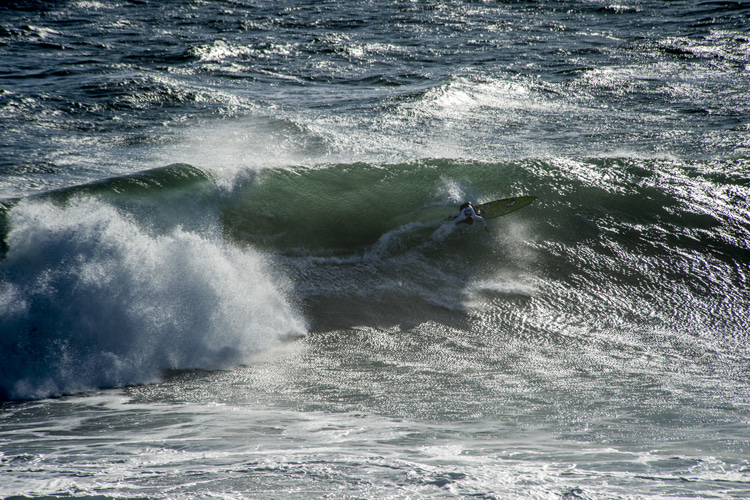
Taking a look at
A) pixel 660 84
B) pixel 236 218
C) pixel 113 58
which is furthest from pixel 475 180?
pixel 113 58

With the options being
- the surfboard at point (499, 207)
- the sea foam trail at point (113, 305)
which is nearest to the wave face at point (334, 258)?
the sea foam trail at point (113, 305)

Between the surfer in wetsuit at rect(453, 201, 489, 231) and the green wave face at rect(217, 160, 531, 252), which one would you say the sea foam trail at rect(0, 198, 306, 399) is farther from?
the surfer in wetsuit at rect(453, 201, 489, 231)

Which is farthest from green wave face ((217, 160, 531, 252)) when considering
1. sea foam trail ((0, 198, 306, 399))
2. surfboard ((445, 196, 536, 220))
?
sea foam trail ((0, 198, 306, 399))

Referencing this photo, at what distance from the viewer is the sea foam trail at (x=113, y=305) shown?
18.3 feet

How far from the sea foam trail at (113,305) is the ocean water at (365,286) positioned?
0.08 feet

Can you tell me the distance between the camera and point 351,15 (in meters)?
21.0

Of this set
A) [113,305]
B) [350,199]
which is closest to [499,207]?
[350,199]

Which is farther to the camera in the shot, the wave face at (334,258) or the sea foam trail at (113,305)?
the wave face at (334,258)

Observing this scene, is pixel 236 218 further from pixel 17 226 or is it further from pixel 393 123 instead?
pixel 393 123

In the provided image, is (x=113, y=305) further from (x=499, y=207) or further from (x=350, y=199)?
(x=499, y=207)

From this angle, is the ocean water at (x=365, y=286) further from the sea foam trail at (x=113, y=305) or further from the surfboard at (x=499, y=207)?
the surfboard at (x=499, y=207)

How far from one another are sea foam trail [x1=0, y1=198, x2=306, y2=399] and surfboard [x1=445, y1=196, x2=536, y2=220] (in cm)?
346

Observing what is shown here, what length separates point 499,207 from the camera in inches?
342

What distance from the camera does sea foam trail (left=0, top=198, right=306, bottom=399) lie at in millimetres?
5570
